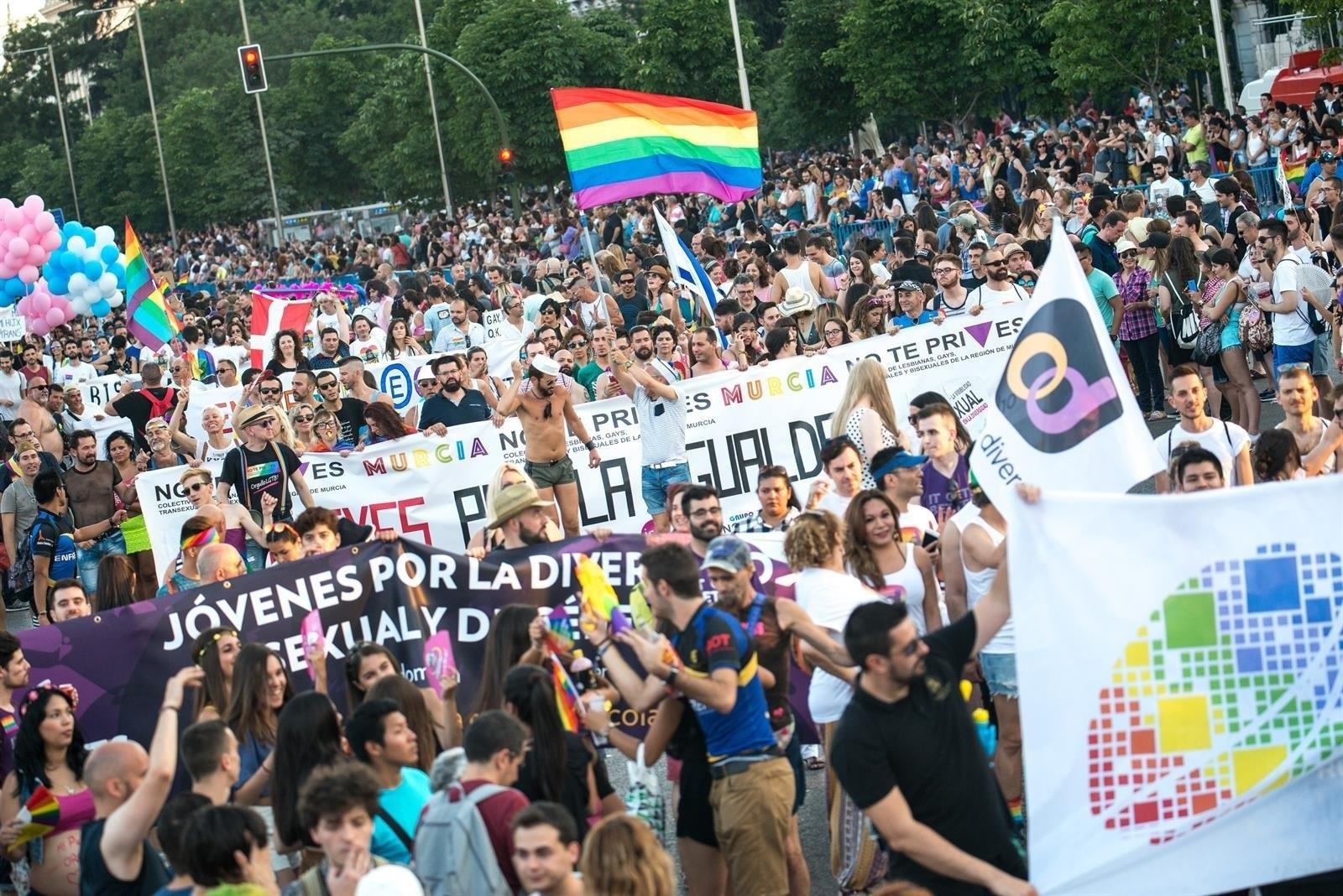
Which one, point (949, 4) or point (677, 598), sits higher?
point (949, 4)

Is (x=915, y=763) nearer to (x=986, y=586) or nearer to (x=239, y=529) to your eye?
(x=986, y=586)

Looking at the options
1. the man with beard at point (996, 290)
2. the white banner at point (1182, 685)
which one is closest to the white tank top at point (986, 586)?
the white banner at point (1182, 685)

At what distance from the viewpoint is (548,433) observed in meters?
12.4

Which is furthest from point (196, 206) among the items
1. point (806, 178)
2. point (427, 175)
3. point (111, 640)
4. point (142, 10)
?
point (111, 640)

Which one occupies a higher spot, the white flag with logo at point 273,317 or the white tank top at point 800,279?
the white flag with logo at point 273,317

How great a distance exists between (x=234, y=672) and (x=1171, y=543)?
3.46 m

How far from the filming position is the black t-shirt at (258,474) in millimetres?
11906

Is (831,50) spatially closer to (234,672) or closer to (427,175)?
(427,175)

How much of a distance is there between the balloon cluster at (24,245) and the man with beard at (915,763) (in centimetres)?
2113

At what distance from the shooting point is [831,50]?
42469mm

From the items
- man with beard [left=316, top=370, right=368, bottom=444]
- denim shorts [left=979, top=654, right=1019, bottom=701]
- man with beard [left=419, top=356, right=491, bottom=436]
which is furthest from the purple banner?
man with beard [left=316, top=370, right=368, bottom=444]

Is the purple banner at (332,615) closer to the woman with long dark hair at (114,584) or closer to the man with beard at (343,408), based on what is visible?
the woman with long dark hair at (114,584)

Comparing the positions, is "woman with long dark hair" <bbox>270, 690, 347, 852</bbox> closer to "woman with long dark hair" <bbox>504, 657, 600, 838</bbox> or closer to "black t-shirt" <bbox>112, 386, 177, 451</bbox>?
"woman with long dark hair" <bbox>504, 657, 600, 838</bbox>

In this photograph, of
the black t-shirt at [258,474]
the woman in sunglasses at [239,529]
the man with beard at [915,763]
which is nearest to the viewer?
the man with beard at [915,763]
